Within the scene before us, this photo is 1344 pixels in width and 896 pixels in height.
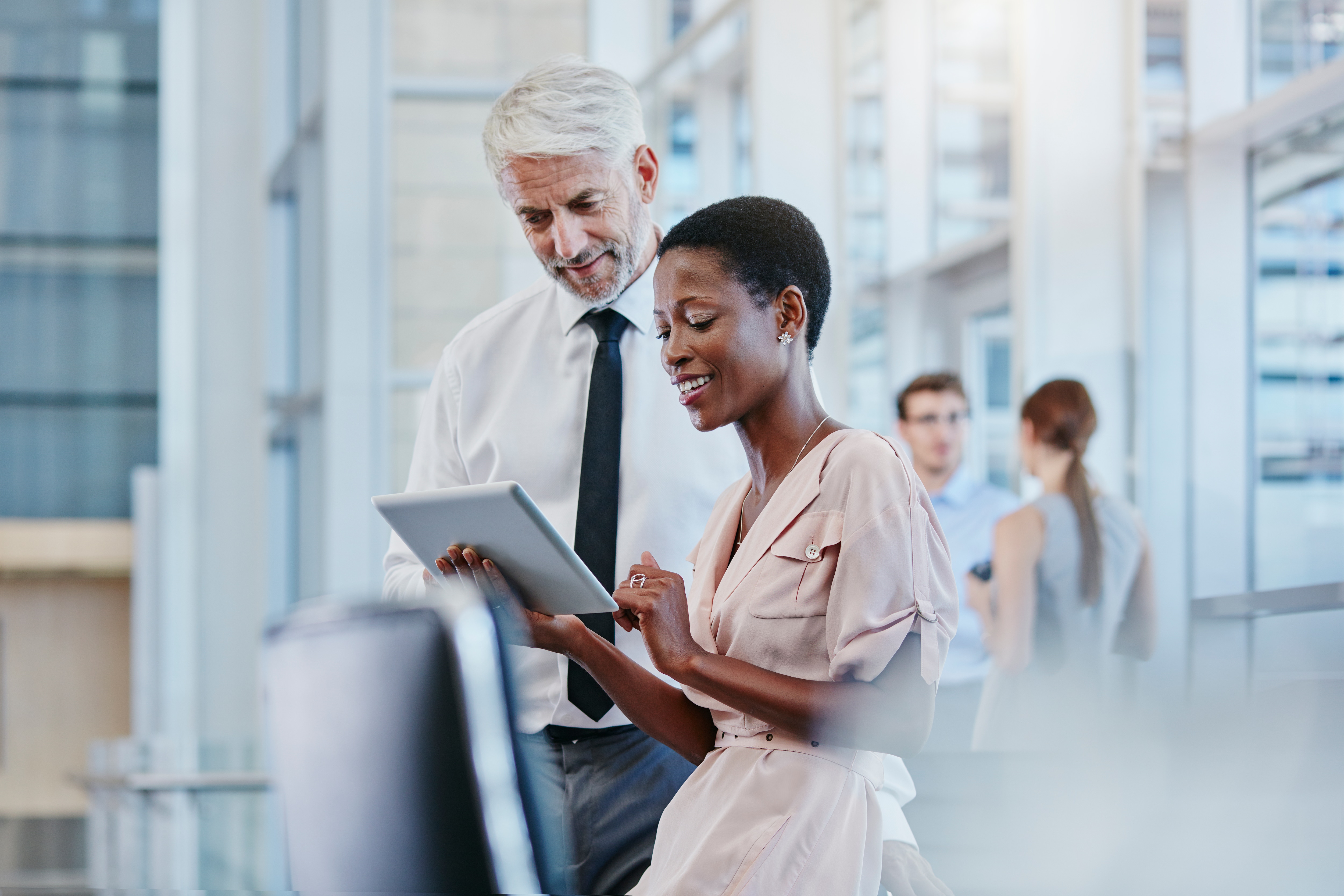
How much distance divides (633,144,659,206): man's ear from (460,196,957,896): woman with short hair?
1.33 feet

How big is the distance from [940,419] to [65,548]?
283 inches

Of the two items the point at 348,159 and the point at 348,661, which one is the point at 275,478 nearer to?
the point at 348,159

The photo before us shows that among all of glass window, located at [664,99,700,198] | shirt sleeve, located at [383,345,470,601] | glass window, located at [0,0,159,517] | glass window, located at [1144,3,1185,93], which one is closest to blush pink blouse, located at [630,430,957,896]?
shirt sleeve, located at [383,345,470,601]

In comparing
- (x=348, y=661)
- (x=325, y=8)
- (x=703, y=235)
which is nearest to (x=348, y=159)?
(x=325, y=8)

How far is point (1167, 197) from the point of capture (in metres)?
4.09

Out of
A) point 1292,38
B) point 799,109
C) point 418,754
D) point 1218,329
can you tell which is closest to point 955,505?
point 1218,329

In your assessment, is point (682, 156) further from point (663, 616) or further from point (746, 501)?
point (663, 616)

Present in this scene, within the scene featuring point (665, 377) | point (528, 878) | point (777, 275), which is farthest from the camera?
point (665, 377)

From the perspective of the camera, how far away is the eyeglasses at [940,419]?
402 cm

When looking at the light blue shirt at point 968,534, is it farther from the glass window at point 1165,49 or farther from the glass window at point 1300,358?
the glass window at point 1165,49

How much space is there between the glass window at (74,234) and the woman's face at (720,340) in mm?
8621

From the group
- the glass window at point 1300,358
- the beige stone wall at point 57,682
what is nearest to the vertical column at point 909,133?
the glass window at point 1300,358

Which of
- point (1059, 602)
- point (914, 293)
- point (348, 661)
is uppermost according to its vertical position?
point (914, 293)

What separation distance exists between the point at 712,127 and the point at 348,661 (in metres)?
5.48
